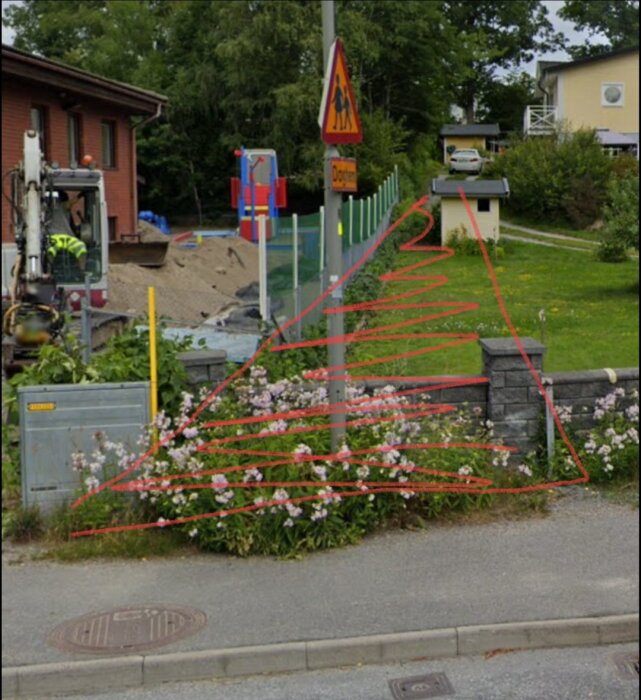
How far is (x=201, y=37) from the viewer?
37.8 metres

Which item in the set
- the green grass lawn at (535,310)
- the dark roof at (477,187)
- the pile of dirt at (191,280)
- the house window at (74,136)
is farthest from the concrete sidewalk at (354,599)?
the house window at (74,136)

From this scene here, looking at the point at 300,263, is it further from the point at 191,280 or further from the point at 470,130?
the point at 191,280

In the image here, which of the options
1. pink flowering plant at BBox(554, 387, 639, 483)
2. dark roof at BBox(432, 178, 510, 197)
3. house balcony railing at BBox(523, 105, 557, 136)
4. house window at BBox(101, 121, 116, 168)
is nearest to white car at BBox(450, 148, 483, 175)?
house balcony railing at BBox(523, 105, 557, 136)

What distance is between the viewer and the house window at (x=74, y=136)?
2650 centimetres

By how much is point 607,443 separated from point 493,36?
11.1 ft

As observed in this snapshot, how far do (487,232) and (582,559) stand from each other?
22941 millimetres

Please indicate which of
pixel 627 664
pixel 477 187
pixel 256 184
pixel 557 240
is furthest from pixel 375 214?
pixel 627 664

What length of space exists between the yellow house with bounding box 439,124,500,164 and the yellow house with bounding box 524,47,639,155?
1.37 ft

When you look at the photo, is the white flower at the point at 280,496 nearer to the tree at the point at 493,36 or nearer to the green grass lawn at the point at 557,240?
the tree at the point at 493,36

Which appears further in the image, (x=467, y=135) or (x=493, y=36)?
(x=467, y=135)

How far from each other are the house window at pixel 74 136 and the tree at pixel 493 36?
19.1 meters

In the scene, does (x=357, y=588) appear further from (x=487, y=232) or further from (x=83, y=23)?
(x=83, y=23)

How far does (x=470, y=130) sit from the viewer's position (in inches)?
393

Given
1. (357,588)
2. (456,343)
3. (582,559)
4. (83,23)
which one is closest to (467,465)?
(582,559)
